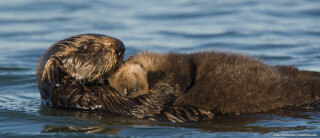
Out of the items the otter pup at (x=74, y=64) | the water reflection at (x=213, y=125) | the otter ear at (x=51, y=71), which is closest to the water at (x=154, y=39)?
the water reflection at (x=213, y=125)

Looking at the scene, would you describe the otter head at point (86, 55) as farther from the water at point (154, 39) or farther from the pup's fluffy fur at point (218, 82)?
the water at point (154, 39)

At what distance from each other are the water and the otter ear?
0.34m

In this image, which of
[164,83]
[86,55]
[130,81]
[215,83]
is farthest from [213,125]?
[86,55]

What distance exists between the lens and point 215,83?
14.6ft

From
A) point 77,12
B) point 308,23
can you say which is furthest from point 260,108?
point 77,12

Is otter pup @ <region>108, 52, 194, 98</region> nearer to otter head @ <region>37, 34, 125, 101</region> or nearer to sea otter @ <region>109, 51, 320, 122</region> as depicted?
sea otter @ <region>109, 51, 320, 122</region>

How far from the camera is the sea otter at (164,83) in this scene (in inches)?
174

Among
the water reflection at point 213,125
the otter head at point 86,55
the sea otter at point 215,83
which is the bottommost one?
the water reflection at point 213,125

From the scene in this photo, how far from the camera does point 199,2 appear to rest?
558 inches

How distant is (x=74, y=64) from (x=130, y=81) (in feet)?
1.82

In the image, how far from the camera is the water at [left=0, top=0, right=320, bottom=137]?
426 cm

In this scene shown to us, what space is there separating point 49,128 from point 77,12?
8824mm

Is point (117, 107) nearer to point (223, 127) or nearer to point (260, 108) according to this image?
point (223, 127)

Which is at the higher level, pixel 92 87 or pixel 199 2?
pixel 199 2
